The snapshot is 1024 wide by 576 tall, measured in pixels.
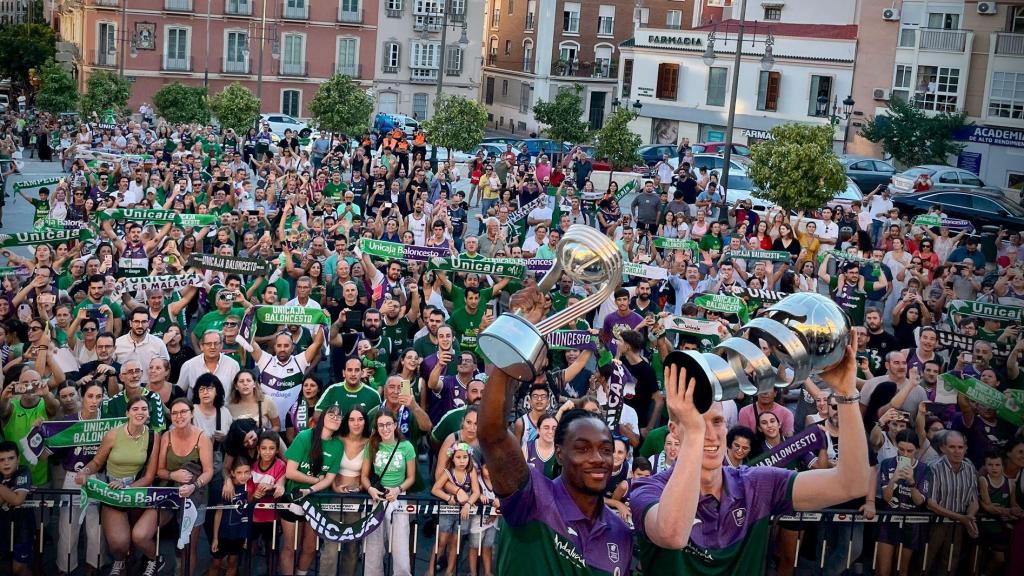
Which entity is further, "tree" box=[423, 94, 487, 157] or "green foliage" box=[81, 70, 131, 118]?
"green foliage" box=[81, 70, 131, 118]

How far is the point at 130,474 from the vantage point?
7836 mm

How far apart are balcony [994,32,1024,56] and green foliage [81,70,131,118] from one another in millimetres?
29326

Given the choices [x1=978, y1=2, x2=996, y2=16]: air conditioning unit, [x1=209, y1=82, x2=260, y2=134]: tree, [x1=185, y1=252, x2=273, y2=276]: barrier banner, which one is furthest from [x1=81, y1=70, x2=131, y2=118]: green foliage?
[x1=185, y1=252, x2=273, y2=276]: barrier banner

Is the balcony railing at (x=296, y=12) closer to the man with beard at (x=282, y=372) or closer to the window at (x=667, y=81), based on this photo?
the window at (x=667, y=81)

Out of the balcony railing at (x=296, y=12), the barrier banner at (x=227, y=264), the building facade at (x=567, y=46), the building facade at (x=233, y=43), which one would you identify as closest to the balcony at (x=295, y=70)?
the building facade at (x=233, y=43)

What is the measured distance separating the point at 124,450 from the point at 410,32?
4963 centimetres

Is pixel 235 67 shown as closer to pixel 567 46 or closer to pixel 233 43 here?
pixel 233 43

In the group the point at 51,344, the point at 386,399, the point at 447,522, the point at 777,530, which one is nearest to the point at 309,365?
the point at 386,399

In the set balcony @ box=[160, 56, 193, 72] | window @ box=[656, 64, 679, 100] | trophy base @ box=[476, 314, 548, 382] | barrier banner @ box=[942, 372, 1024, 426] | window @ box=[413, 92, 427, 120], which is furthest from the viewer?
window @ box=[413, 92, 427, 120]

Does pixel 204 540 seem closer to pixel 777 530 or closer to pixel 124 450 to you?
pixel 124 450

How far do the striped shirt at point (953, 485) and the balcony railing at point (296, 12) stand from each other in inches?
1945

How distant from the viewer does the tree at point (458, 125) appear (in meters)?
31.8

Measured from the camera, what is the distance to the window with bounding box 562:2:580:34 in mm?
56188

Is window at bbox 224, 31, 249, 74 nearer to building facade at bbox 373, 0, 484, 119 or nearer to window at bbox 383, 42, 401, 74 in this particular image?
building facade at bbox 373, 0, 484, 119
